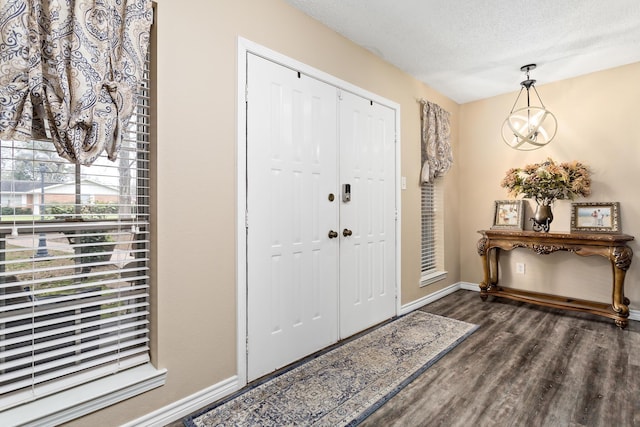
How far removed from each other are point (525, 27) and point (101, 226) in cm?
323

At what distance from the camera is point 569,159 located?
3553 mm

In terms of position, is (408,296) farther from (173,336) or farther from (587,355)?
(173,336)

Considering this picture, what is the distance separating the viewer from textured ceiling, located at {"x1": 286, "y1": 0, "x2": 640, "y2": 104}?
2277 mm

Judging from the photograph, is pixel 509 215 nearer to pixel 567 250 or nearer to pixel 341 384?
pixel 567 250

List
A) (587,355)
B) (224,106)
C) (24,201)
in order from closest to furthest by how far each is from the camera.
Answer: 1. (24,201)
2. (224,106)
3. (587,355)

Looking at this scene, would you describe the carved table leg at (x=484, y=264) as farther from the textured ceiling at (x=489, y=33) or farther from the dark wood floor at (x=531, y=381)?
the textured ceiling at (x=489, y=33)

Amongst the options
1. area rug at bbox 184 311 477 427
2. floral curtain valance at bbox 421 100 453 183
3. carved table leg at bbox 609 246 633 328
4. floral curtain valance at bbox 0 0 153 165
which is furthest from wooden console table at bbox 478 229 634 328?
floral curtain valance at bbox 0 0 153 165

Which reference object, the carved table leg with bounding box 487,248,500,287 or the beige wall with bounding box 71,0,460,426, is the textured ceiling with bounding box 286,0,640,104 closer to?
the beige wall with bounding box 71,0,460,426

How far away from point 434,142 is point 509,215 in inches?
51.1

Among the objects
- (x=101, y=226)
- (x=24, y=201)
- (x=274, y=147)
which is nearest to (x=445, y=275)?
(x=274, y=147)

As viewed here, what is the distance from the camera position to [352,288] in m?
2.77

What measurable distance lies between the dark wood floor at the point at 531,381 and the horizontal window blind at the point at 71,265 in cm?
59

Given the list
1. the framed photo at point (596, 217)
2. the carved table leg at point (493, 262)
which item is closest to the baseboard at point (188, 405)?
the carved table leg at point (493, 262)

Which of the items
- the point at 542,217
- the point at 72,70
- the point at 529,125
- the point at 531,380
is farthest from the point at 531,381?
the point at 72,70
